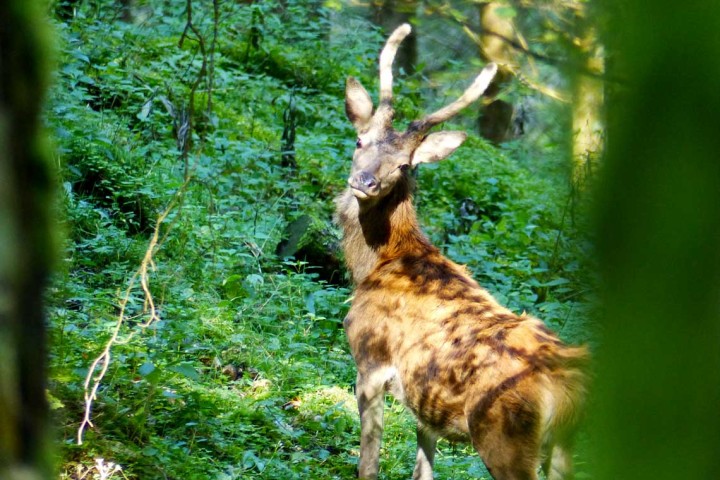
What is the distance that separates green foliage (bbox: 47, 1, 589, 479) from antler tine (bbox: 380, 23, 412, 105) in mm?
581

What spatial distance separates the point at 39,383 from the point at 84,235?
706cm

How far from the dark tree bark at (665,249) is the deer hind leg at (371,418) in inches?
201

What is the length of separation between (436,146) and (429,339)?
207 centimetres

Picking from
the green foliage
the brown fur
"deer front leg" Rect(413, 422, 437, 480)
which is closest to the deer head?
the brown fur

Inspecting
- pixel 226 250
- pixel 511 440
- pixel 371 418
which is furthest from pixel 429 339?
pixel 226 250

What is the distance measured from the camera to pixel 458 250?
9477 millimetres

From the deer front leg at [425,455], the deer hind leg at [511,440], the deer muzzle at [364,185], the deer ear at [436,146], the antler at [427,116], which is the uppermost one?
the antler at [427,116]

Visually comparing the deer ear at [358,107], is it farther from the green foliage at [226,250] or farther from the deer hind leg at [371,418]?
the deer hind leg at [371,418]

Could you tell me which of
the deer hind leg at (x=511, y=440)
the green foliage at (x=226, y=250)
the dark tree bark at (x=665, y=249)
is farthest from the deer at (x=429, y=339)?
the dark tree bark at (x=665, y=249)

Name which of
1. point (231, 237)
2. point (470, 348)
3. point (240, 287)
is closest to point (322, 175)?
point (231, 237)

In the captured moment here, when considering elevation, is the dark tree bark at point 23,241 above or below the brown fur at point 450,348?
above

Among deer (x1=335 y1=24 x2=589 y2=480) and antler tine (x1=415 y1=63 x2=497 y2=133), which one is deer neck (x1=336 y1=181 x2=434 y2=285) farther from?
antler tine (x1=415 y1=63 x2=497 y2=133)

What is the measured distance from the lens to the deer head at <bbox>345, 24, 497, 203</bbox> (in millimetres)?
6441

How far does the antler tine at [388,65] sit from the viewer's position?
685 cm
